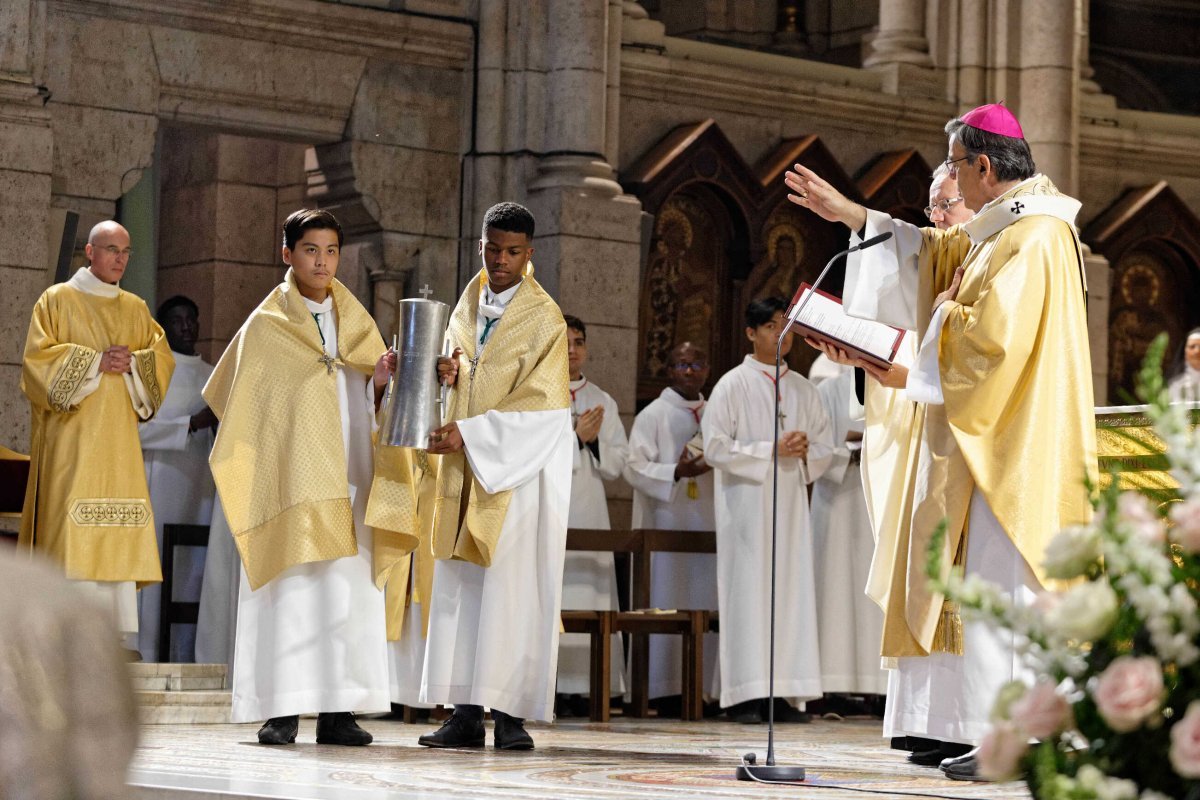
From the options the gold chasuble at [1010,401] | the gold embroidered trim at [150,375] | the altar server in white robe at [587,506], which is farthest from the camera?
the altar server in white robe at [587,506]

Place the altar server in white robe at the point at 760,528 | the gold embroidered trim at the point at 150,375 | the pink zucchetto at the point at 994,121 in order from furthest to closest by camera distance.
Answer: the altar server in white robe at the point at 760,528, the gold embroidered trim at the point at 150,375, the pink zucchetto at the point at 994,121

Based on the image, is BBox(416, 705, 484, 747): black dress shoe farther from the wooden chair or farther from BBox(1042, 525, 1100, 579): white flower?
BBox(1042, 525, 1100, 579): white flower

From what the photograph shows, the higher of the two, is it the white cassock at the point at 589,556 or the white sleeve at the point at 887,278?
the white sleeve at the point at 887,278

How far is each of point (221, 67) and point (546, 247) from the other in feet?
6.93

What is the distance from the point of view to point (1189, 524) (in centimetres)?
254

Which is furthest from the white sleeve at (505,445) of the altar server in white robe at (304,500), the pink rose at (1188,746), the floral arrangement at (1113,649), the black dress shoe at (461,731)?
the pink rose at (1188,746)

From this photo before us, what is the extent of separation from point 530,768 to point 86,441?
11.9 feet

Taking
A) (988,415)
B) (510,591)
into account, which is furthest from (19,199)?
(988,415)

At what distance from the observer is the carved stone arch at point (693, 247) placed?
1269 centimetres

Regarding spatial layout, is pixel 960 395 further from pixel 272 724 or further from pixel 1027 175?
pixel 272 724

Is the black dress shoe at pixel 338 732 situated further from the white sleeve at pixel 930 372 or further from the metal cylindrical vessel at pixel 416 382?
the white sleeve at pixel 930 372

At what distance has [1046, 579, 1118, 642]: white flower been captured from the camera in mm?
2535

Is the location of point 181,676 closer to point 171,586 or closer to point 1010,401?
point 171,586

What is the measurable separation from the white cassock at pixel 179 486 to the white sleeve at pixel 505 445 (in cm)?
396
